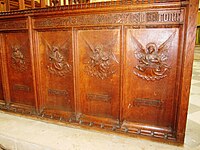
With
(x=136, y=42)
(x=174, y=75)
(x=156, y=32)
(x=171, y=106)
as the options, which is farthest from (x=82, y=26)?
(x=171, y=106)

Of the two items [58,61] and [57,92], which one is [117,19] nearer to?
[58,61]

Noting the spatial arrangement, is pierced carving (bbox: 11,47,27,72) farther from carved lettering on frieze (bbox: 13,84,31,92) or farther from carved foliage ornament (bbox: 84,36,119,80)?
carved foliage ornament (bbox: 84,36,119,80)

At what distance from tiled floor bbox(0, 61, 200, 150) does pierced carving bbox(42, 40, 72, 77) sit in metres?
0.48

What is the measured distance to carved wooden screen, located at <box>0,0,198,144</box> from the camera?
1.11 m

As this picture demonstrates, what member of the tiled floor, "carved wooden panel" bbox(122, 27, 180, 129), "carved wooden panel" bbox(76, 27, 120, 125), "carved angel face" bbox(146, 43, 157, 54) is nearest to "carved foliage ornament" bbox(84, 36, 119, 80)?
"carved wooden panel" bbox(76, 27, 120, 125)

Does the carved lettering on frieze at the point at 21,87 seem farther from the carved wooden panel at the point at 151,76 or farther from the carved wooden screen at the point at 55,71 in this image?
the carved wooden panel at the point at 151,76

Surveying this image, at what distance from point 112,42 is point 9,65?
3.65 feet

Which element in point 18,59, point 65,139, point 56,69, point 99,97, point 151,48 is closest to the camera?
point 151,48

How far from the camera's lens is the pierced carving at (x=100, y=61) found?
1304 mm

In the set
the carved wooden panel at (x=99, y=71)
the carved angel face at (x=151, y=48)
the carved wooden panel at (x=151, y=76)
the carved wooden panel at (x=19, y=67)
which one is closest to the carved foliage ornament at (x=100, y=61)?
the carved wooden panel at (x=99, y=71)

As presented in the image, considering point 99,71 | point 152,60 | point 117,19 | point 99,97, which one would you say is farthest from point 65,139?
point 117,19

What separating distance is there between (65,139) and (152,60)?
0.87 meters

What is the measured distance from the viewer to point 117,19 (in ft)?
3.96

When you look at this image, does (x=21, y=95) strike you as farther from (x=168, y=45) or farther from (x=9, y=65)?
(x=168, y=45)
